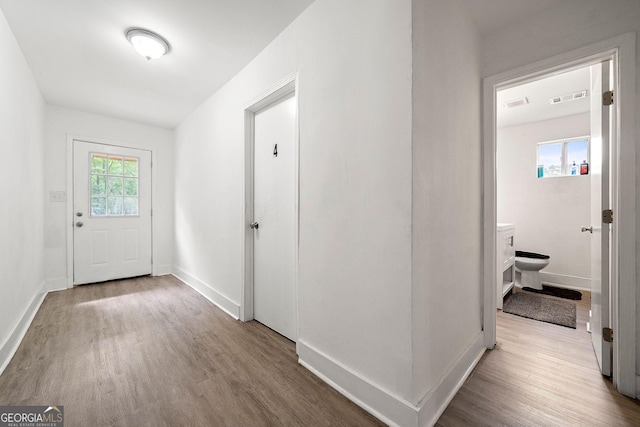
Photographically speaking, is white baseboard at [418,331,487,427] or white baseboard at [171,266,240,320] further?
white baseboard at [171,266,240,320]

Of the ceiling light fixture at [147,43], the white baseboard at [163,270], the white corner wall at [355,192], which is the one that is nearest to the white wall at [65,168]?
the white baseboard at [163,270]

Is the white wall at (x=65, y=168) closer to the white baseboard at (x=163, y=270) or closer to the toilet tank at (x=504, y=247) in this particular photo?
the white baseboard at (x=163, y=270)

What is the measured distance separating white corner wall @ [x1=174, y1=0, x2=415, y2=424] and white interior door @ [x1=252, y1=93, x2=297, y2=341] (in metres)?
0.29

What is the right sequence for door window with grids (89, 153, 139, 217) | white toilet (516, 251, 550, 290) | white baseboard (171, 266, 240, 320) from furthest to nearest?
door window with grids (89, 153, 139, 217) < white toilet (516, 251, 550, 290) < white baseboard (171, 266, 240, 320)

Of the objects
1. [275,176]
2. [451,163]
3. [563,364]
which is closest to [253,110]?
[275,176]

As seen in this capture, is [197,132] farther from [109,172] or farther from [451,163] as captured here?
[451,163]

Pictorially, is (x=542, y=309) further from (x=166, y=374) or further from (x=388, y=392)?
(x=166, y=374)

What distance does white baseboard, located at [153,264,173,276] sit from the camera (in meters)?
4.38

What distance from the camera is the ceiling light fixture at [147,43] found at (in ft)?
6.86

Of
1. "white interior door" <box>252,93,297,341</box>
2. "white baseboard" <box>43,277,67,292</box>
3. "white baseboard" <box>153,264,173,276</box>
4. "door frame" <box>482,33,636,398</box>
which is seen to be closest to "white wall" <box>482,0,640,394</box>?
"door frame" <box>482,33,636,398</box>

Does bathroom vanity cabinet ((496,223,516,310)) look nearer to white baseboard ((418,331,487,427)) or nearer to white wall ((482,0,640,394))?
white baseboard ((418,331,487,427))

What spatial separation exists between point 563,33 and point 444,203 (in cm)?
147

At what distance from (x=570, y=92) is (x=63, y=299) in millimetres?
6600

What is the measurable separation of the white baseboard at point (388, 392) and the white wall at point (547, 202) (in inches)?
122
